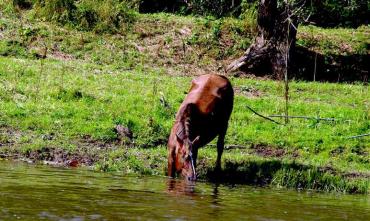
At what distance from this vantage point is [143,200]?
9.13 metres

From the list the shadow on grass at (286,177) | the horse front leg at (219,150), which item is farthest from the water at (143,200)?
the horse front leg at (219,150)

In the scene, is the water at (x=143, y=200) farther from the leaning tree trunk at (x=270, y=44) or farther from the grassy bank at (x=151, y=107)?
the leaning tree trunk at (x=270, y=44)

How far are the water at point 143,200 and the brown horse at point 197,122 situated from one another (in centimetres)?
38

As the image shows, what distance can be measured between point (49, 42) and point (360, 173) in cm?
1453

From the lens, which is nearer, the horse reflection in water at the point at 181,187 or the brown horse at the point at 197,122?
the horse reflection in water at the point at 181,187

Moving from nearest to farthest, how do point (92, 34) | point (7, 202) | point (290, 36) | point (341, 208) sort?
1. point (7, 202)
2. point (341, 208)
3. point (290, 36)
4. point (92, 34)

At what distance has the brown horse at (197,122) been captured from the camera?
468 inches

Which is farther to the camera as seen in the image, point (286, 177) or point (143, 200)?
point (286, 177)

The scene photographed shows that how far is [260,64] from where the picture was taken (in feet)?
81.7

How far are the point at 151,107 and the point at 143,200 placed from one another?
8.88 m

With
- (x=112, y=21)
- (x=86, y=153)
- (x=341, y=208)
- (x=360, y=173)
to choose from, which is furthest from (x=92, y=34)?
(x=341, y=208)

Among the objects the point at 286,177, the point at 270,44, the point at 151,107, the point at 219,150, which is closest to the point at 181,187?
the point at 219,150

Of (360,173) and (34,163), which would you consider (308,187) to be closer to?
(360,173)

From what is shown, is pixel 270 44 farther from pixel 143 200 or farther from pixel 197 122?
pixel 143 200
